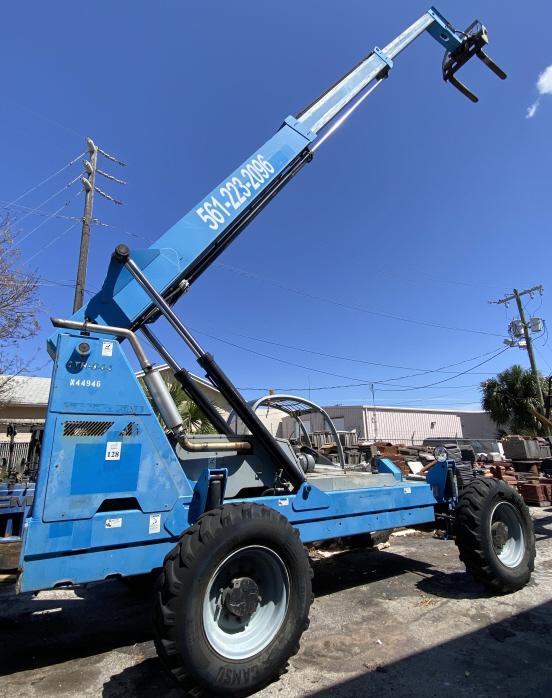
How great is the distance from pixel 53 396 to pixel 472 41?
30.9 feet

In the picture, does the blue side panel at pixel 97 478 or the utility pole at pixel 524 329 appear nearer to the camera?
the blue side panel at pixel 97 478

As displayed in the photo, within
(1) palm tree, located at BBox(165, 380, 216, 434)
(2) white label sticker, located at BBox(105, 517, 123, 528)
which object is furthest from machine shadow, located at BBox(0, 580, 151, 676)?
(1) palm tree, located at BBox(165, 380, 216, 434)

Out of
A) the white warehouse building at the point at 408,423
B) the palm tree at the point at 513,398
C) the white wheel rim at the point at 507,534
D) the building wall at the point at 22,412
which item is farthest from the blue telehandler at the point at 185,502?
the white warehouse building at the point at 408,423

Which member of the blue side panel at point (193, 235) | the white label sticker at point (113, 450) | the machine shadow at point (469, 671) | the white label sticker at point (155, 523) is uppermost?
the blue side panel at point (193, 235)

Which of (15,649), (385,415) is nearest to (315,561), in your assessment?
(15,649)

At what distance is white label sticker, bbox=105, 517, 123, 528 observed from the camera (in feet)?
10.9

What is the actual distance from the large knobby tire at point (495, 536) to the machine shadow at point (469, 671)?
34.8 inches

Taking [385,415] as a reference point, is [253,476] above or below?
below

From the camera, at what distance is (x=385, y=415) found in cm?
3772

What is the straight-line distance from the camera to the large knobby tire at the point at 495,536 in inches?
203

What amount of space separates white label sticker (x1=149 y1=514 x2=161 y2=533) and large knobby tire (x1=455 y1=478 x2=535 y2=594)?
12.3 ft

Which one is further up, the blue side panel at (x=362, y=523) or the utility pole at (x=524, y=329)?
the utility pole at (x=524, y=329)

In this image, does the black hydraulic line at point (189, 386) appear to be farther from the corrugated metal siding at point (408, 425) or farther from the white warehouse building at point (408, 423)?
the corrugated metal siding at point (408, 425)

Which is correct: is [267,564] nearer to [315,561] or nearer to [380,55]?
[315,561]
